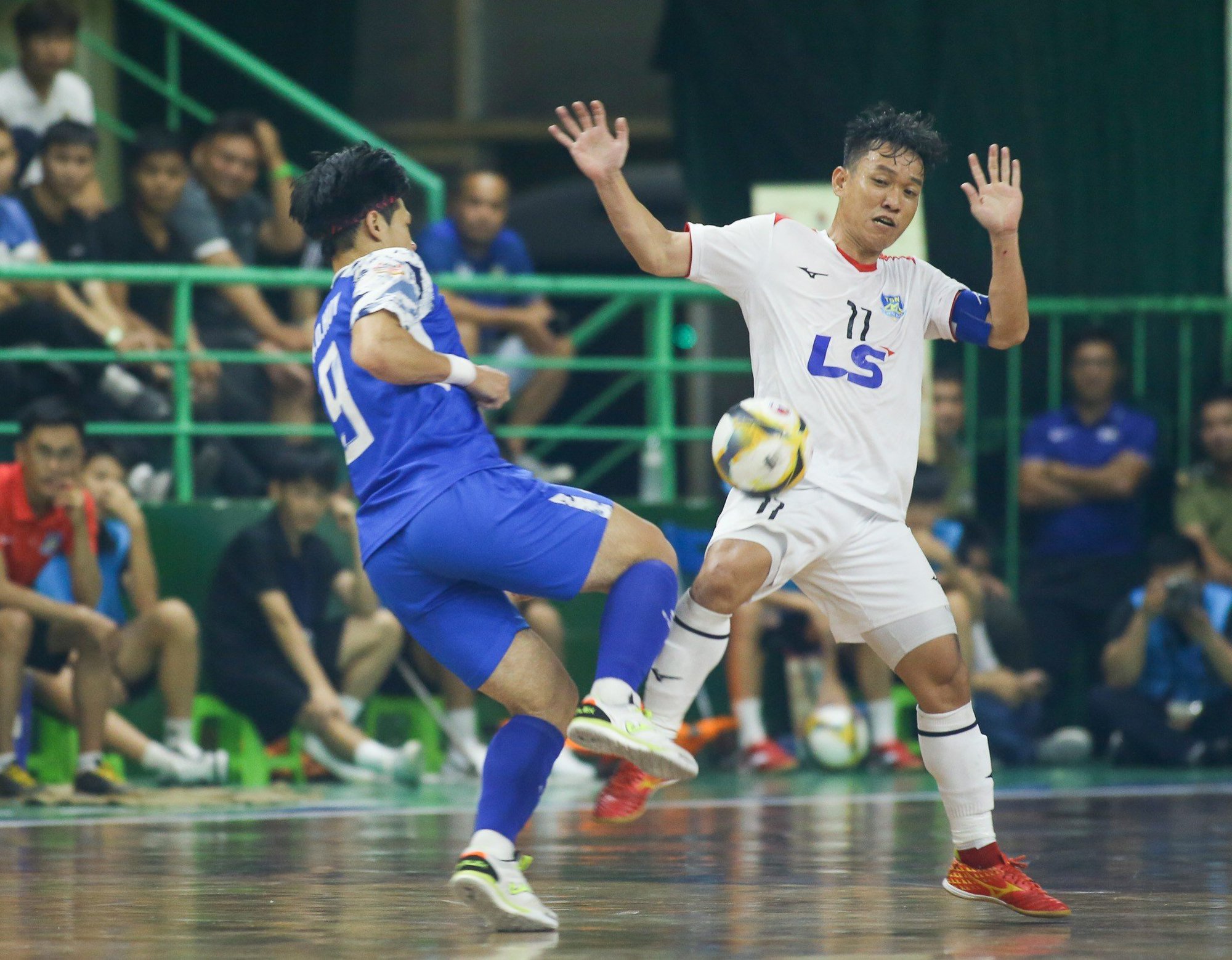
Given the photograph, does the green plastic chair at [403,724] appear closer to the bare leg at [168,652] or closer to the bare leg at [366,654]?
the bare leg at [366,654]

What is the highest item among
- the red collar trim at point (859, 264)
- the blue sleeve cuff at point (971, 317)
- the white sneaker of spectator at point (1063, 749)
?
the red collar trim at point (859, 264)

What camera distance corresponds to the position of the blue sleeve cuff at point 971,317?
644 centimetres

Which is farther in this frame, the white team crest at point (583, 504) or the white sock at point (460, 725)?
the white sock at point (460, 725)

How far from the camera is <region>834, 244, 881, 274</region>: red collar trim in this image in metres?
6.38

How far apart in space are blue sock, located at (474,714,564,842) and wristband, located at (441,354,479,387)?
930 mm

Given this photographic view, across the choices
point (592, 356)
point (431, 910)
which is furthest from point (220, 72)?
point (431, 910)

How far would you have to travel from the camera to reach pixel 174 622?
10453mm

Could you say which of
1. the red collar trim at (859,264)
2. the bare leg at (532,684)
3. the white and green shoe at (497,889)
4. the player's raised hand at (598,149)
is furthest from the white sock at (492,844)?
the red collar trim at (859,264)

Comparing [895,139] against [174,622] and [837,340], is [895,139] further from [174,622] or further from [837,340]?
[174,622]

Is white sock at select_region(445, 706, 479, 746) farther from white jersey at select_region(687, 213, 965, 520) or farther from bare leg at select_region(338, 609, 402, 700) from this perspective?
white jersey at select_region(687, 213, 965, 520)

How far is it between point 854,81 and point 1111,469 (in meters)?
2.81

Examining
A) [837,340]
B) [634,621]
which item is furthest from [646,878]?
[837,340]

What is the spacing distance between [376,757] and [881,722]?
2882 mm

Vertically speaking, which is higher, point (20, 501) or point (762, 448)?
point (762, 448)
